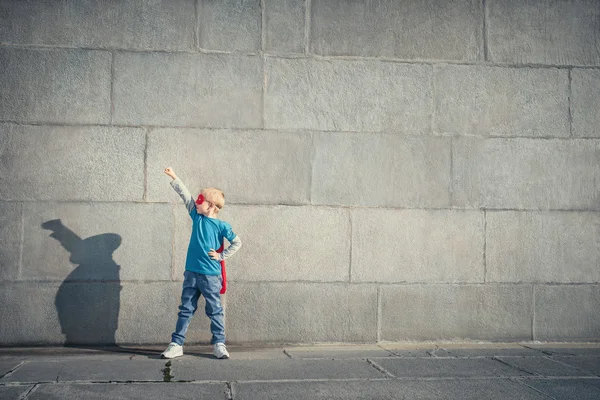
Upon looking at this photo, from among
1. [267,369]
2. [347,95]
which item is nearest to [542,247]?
[347,95]

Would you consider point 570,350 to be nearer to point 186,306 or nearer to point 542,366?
point 542,366

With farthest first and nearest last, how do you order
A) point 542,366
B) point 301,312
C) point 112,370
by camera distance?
point 301,312 → point 542,366 → point 112,370

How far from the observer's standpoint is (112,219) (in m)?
6.35

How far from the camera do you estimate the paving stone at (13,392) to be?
427cm

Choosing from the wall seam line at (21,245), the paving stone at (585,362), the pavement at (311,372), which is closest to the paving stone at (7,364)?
the pavement at (311,372)

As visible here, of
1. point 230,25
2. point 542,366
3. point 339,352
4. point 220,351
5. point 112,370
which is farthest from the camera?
point 230,25

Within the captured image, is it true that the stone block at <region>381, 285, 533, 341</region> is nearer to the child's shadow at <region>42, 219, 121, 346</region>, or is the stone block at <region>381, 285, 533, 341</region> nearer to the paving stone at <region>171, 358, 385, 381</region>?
the paving stone at <region>171, 358, 385, 381</region>

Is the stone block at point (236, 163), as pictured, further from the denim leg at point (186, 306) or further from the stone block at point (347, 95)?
the denim leg at point (186, 306)

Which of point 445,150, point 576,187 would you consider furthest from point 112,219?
point 576,187

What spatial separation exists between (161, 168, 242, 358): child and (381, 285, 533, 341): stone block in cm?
185

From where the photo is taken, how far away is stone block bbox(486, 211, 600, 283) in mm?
6777

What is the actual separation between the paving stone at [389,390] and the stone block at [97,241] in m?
2.15

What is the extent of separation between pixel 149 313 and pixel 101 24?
310 cm

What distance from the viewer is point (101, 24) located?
21.1 ft
